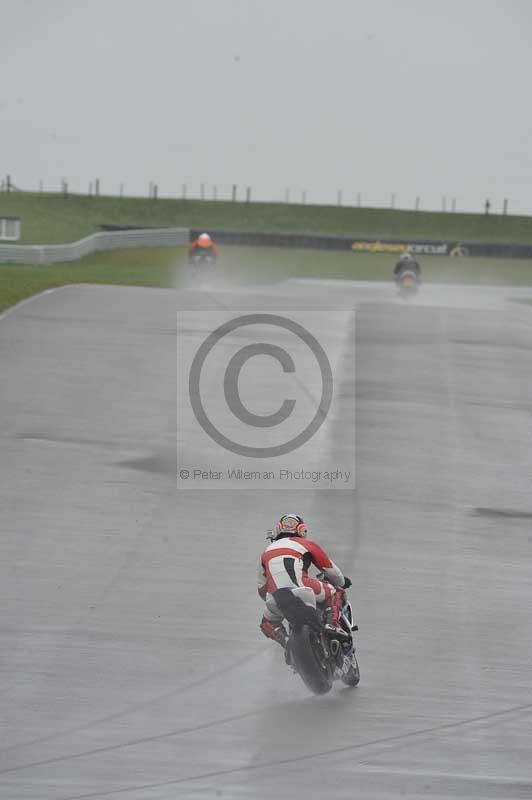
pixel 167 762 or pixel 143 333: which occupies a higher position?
pixel 143 333

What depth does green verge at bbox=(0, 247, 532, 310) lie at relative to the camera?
4659 cm

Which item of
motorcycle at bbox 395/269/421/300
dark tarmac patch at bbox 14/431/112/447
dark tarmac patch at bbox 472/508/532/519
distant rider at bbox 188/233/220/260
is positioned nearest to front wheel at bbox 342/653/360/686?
dark tarmac patch at bbox 472/508/532/519

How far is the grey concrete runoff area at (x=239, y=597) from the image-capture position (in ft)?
31.5

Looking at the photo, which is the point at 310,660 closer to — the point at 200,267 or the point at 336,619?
the point at 336,619

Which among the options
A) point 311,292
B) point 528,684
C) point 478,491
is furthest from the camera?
point 311,292

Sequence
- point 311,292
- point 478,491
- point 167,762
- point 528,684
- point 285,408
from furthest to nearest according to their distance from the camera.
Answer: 1. point 311,292
2. point 285,408
3. point 478,491
4. point 528,684
5. point 167,762

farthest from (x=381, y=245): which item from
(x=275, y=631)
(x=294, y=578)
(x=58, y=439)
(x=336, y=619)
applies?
(x=294, y=578)

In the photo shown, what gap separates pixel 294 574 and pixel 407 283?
3208 centimetres

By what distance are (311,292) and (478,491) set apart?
25.8 m

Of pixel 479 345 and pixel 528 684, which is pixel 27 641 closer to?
pixel 528 684

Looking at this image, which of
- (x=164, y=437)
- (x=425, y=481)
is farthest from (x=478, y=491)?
(x=164, y=437)

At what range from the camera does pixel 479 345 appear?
30.9 m

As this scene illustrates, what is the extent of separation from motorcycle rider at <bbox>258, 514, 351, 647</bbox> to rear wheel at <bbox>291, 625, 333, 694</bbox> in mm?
221

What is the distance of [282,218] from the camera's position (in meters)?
88.8
